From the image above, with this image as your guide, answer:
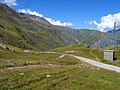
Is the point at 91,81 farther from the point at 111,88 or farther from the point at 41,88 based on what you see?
the point at 41,88

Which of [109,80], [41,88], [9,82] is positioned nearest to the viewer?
[41,88]

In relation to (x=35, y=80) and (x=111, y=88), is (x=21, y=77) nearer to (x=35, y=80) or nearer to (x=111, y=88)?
(x=35, y=80)

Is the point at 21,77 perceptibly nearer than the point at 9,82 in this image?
No

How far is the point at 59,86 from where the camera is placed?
A: 31.3 meters

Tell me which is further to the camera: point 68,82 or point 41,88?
point 68,82

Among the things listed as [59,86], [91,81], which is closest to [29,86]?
[59,86]

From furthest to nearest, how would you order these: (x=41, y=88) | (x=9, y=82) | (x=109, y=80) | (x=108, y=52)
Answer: (x=108, y=52) < (x=109, y=80) < (x=9, y=82) < (x=41, y=88)

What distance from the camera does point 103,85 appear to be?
33438mm

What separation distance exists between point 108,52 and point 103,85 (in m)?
57.6

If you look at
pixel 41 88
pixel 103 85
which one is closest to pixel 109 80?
pixel 103 85

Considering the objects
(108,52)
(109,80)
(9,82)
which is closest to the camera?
(9,82)

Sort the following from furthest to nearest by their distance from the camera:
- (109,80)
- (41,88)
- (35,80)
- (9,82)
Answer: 1. (109,80)
2. (35,80)
3. (9,82)
4. (41,88)

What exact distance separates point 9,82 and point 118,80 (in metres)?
15.9

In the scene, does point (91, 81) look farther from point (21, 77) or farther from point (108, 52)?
point (108, 52)
